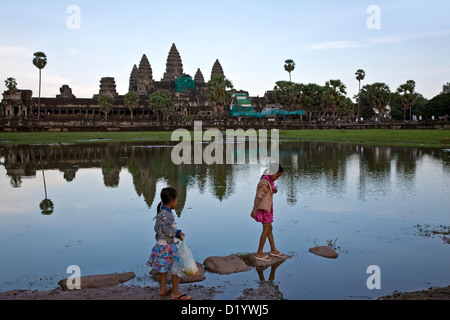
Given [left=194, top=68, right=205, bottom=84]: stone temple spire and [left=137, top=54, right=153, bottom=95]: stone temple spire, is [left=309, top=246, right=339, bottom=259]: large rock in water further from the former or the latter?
[left=194, top=68, right=205, bottom=84]: stone temple spire

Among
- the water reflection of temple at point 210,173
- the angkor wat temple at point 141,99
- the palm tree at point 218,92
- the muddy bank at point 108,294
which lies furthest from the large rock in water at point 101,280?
the angkor wat temple at point 141,99

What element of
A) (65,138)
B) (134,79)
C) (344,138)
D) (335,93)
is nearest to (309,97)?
(335,93)

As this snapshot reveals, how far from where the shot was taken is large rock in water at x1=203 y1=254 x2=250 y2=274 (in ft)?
22.3

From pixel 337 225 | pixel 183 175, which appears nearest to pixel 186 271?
pixel 337 225

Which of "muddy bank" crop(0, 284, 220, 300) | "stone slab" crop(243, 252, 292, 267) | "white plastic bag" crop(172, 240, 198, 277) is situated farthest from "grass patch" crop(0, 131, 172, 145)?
"white plastic bag" crop(172, 240, 198, 277)

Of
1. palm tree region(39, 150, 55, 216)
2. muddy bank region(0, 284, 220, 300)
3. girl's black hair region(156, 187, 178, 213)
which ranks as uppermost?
girl's black hair region(156, 187, 178, 213)

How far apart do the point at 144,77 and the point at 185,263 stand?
11944 cm

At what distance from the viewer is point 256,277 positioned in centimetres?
660

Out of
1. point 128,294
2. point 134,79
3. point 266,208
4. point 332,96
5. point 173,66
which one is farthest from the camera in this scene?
point 134,79

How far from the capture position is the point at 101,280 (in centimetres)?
631

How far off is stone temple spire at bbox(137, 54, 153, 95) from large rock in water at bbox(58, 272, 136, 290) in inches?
4577

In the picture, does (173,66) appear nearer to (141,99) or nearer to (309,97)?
(141,99)
